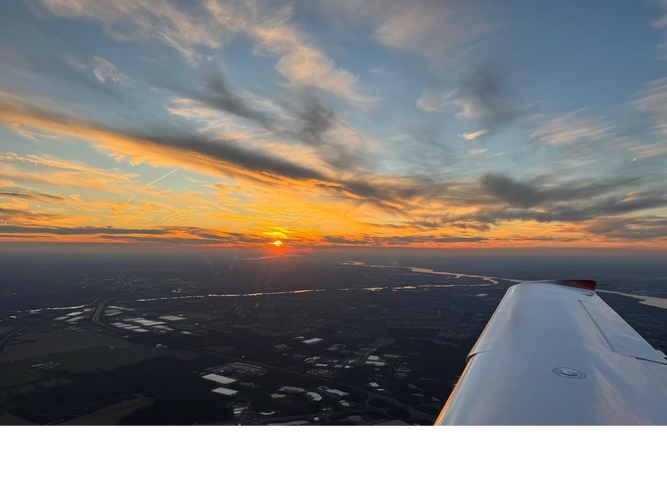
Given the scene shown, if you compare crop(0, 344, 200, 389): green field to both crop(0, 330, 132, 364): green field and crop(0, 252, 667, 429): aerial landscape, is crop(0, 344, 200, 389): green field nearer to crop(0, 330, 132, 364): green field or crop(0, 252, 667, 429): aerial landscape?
crop(0, 252, 667, 429): aerial landscape

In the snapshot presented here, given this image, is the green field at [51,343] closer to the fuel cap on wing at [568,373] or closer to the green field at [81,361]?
the green field at [81,361]

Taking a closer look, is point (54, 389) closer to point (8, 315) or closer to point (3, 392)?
point (3, 392)

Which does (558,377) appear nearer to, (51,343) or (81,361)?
(81,361)

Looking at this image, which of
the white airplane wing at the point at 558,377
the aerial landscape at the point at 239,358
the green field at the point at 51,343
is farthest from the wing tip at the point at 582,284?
the green field at the point at 51,343

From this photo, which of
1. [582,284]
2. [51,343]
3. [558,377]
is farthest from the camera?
[51,343]

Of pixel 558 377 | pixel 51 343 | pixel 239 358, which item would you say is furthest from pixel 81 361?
pixel 558 377

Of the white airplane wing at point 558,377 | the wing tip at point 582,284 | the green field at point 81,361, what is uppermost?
the wing tip at point 582,284

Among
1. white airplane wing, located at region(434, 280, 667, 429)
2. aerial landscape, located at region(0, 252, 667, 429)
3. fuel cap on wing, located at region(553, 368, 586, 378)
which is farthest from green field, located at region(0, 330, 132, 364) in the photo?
fuel cap on wing, located at region(553, 368, 586, 378)

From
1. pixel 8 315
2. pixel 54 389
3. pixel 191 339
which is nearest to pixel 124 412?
pixel 54 389
